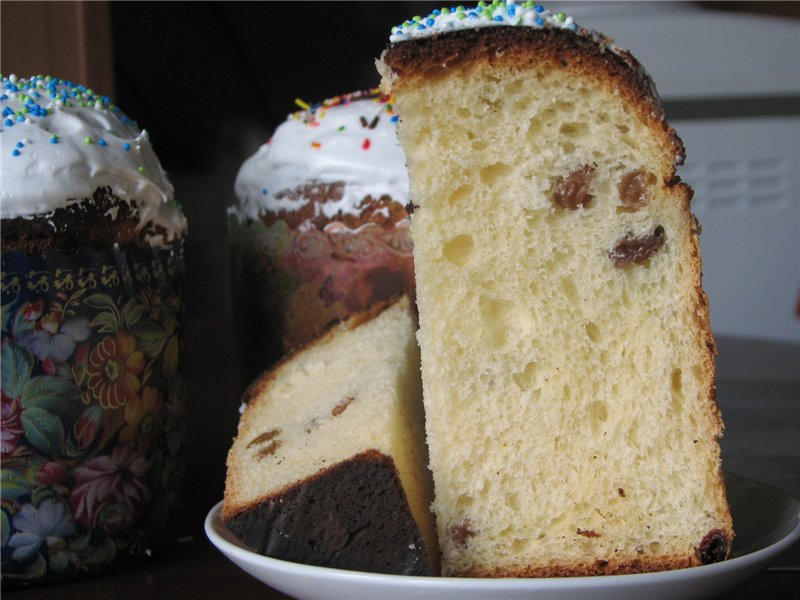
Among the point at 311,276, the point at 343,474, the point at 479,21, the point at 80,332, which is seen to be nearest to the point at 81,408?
the point at 80,332

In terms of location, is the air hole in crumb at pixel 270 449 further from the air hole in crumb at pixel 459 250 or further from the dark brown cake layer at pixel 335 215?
the dark brown cake layer at pixel 335 215

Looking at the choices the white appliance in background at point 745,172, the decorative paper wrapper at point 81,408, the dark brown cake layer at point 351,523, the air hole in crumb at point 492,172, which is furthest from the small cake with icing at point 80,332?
the white appliance in background at point 745,172

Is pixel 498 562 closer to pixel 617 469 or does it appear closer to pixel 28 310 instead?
pixel 617 469

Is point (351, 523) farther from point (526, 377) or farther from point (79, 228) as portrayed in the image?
point (79, 228)

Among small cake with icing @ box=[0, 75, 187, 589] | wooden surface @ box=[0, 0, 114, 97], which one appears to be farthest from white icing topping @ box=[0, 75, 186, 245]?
wooden surface @ box=[0, 0, 114, 97]

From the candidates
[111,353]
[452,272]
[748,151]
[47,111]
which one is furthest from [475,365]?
[748,151]

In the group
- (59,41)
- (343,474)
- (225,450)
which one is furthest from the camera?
(59,41)
